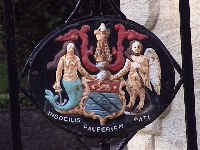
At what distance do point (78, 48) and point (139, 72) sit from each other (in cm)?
14

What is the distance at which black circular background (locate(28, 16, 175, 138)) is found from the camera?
1.09 m

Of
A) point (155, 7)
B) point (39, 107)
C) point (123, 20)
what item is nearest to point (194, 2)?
point (155, 7)

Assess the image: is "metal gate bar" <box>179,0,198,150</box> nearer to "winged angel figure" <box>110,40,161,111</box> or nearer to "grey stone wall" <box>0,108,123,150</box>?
"winged angel figure" <box>110,40,161,111</box>

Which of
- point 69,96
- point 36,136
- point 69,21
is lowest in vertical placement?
point 36,136

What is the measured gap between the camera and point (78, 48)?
3.64 ft

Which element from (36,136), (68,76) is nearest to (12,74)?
(68,76)

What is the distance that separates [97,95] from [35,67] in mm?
142

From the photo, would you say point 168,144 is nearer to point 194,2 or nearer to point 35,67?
point 194,2

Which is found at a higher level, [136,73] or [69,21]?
[69,21]

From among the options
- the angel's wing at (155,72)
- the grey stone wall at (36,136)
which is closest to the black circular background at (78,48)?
the angel's wing at (155,72)

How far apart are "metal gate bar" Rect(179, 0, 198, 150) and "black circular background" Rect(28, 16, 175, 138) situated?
0.17 feet

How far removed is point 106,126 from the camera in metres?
1.12

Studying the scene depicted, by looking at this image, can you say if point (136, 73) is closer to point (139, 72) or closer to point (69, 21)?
point (139, 72)

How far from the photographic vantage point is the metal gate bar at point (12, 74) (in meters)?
1.10
